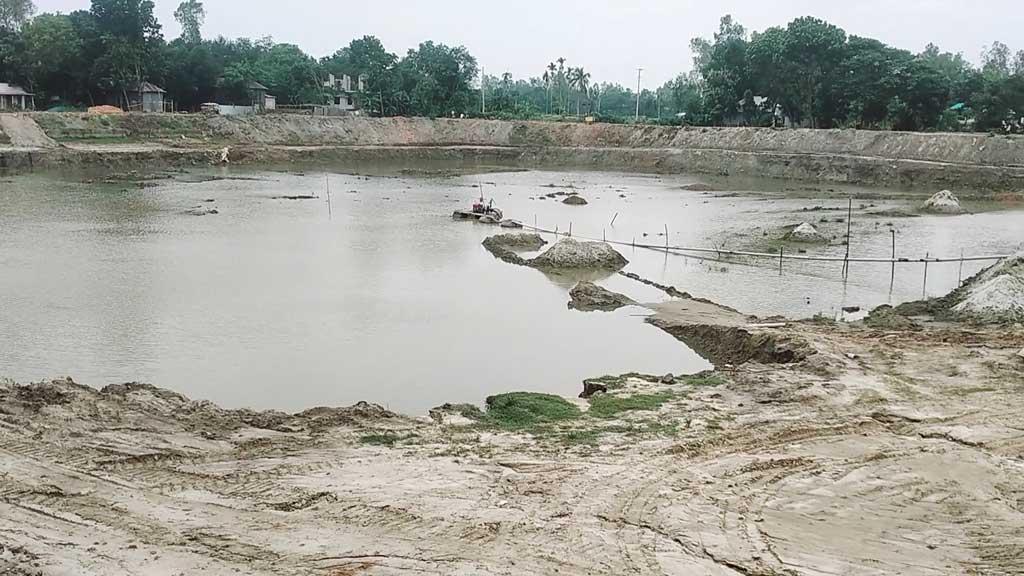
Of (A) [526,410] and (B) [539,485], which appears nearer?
(B) [539,485]

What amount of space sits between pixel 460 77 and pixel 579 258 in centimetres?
5738

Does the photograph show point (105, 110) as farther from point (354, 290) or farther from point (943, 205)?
point (943, 205)

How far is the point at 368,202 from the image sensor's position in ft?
135

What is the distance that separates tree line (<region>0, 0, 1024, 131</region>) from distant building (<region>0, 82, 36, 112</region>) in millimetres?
898

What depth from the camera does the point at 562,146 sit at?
72000 mm

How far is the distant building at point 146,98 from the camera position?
69.2 m

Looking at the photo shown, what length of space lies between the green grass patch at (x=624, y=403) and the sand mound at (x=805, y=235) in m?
19.0

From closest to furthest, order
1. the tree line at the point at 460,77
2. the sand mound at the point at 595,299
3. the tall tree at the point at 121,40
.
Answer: the sand mound at the point at 595,299 → the tree line at the point at 460,77 → the tall tree at the point at 121,40

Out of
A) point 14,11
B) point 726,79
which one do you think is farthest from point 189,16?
point 726,79

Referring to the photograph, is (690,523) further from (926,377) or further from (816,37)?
(816,37)

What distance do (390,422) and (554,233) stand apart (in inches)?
810

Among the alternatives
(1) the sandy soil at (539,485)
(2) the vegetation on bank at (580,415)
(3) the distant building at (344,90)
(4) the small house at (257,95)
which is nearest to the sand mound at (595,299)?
(2) the vegetation on bank at (580,415)

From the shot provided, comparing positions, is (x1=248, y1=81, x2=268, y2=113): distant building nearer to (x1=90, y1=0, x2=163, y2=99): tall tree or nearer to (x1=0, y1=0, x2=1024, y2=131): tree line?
(x1=0, y1=0, x2=1024, y2=131): tree line

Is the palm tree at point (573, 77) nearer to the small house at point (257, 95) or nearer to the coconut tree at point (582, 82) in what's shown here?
the coconut tree at point (582, 82)
